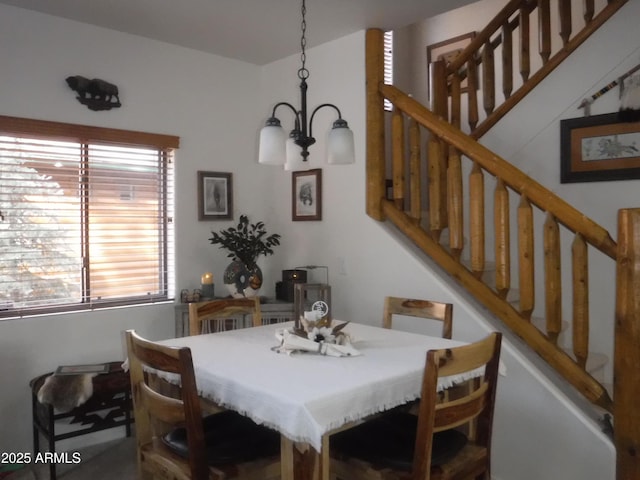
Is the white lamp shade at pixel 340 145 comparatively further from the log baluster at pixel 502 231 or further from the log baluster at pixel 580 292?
the log baluster at pixel 580 292

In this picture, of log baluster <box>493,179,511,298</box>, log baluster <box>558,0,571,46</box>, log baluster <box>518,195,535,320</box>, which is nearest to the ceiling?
log baluster <box>558,0,571,46</box>

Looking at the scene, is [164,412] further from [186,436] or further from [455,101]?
[455,101]

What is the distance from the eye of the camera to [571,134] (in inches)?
132

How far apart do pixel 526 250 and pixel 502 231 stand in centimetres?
15

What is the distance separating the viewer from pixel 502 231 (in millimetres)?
2633

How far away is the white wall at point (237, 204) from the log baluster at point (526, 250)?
0.27m

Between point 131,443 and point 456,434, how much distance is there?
2.25 m

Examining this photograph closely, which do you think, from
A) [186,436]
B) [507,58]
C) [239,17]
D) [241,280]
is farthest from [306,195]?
[186,436]

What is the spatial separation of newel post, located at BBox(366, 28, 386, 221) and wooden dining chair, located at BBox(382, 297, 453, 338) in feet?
2.41

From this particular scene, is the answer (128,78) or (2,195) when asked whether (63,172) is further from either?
(128,78)

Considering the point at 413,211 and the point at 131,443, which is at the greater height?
the point at 413,211

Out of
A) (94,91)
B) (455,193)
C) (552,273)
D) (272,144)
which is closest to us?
(272,144)

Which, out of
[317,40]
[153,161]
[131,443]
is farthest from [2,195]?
[317,40]

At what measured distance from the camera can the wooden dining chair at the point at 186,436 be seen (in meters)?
1.74
